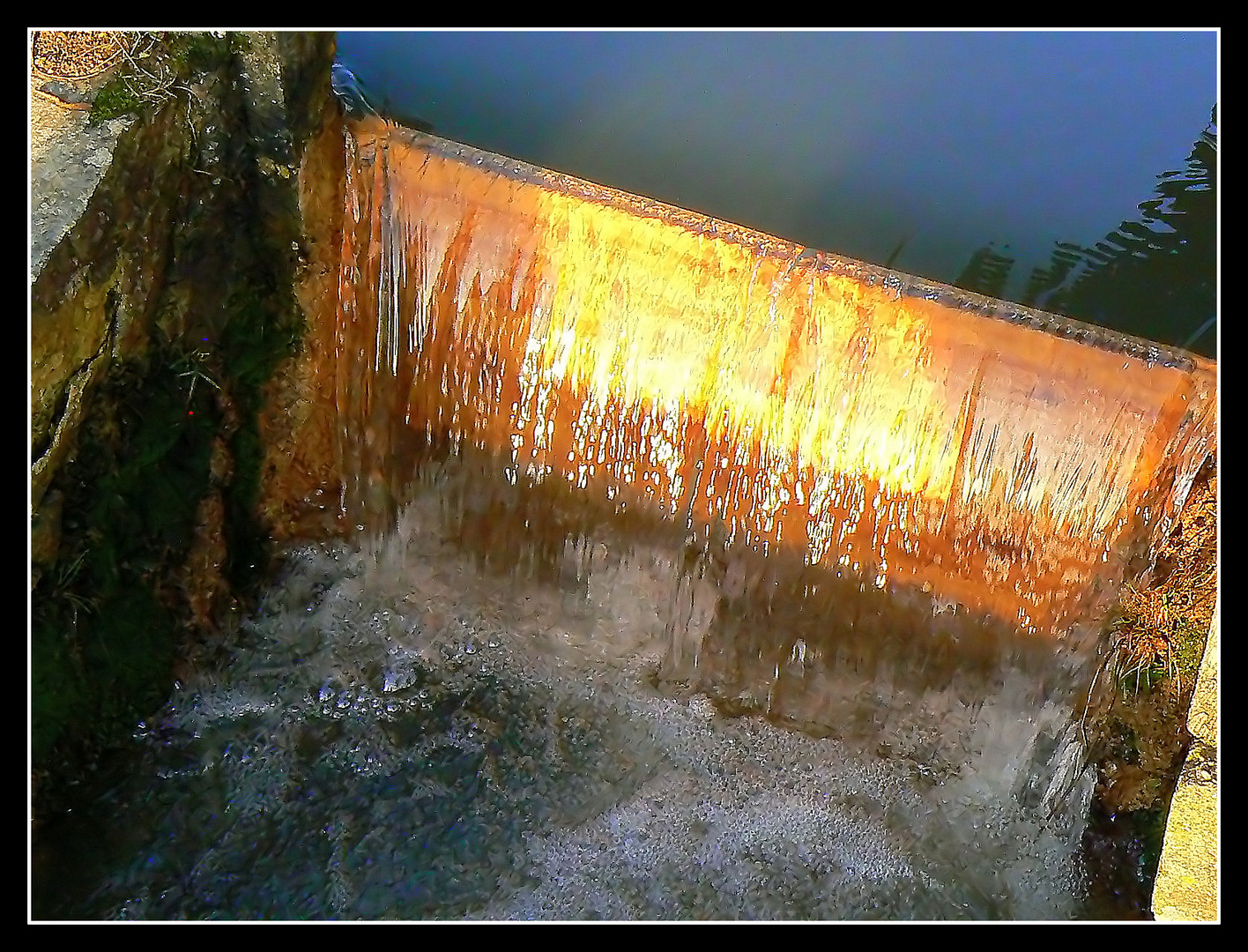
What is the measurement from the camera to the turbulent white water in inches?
99.0

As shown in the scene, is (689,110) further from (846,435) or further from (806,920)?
(806,920)

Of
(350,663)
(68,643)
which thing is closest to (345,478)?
(350,663)

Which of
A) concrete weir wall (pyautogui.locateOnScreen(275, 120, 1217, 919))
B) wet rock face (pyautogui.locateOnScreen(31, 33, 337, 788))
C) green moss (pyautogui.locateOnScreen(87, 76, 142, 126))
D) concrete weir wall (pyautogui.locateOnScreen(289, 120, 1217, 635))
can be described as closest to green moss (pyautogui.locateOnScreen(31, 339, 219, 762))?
wet rock face (pyautogui.locateOnScreen(31, 33, 337, 788))

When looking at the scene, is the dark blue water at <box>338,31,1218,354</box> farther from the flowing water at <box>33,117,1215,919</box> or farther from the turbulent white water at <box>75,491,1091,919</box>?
the turbulent white water at <box>75,491,1091,919</box>

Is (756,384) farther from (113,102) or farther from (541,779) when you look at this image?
(113,102)

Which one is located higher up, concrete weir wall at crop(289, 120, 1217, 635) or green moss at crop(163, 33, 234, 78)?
green moss at crop(163, 33, 234, 78)

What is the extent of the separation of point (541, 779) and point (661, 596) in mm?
733

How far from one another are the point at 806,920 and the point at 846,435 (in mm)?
1493

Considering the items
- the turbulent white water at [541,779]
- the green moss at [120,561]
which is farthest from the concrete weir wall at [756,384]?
the green moss at [120,561]

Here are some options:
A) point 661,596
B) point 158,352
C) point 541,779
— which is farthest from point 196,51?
point 541,779

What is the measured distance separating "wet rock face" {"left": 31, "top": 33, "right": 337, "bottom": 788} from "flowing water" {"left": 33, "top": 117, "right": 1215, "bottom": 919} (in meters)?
0.23

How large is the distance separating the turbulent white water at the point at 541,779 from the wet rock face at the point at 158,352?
294 millimetres

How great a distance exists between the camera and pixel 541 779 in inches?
108

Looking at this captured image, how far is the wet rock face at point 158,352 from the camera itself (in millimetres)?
2248
